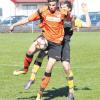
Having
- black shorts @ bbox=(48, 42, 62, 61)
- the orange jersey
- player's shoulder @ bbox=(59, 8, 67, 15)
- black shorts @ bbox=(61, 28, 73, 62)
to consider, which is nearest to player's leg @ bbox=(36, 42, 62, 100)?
black shorts @ bbox=(48, 42, 62, 61)

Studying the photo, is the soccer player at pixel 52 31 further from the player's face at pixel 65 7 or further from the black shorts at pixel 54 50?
the player's face at pixel 65 7

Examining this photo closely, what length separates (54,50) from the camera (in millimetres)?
10188

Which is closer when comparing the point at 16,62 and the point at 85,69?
the point at 85,69

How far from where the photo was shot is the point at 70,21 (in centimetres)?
1093

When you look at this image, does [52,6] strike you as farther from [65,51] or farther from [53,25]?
[65,51]

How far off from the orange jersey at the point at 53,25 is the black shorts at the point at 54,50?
0.27 feet

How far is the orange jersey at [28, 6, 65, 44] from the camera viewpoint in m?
10.1

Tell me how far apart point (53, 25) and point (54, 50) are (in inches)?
19.2

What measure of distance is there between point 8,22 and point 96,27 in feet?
29.1

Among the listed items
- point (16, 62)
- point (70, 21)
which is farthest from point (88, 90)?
point (16, 62)

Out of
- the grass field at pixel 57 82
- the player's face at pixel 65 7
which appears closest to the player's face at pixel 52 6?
the player's face at pixel 65 7

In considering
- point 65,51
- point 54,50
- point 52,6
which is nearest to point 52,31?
point 54,50

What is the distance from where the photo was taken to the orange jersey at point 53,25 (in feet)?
33.0

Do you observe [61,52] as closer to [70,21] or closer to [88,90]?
[70,21]
